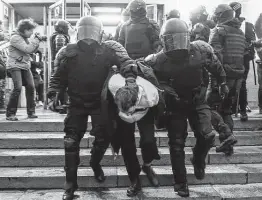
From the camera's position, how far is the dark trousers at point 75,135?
430cm

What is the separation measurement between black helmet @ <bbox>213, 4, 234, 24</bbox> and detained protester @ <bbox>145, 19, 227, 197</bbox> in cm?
168

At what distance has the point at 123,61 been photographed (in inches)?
174

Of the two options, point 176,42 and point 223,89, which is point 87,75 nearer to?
point 176,42

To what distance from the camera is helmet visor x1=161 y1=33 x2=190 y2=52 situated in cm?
435

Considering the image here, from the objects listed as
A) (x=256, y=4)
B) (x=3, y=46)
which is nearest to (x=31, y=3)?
(x=3, y=46)

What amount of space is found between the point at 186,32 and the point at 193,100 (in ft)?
2.69

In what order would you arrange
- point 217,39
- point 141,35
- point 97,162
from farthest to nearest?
point 141,35 → point 217,39 → point 97,162

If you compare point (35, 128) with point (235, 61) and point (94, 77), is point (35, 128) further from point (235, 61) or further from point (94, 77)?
point (235, 61)

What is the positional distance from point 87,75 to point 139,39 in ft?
6.43

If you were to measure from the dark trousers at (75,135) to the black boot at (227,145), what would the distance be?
1931 millimetres

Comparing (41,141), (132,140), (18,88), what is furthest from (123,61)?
(18,88)

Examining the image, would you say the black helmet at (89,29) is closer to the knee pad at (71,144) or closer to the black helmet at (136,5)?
the knee pad at (71,144)

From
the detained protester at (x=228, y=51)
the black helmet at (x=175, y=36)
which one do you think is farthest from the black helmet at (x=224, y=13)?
the black helmet at (x=175, y=36)

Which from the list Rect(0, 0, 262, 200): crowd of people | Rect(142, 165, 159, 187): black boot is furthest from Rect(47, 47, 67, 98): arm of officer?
Rect(142, 165, 159, 187): black boot
